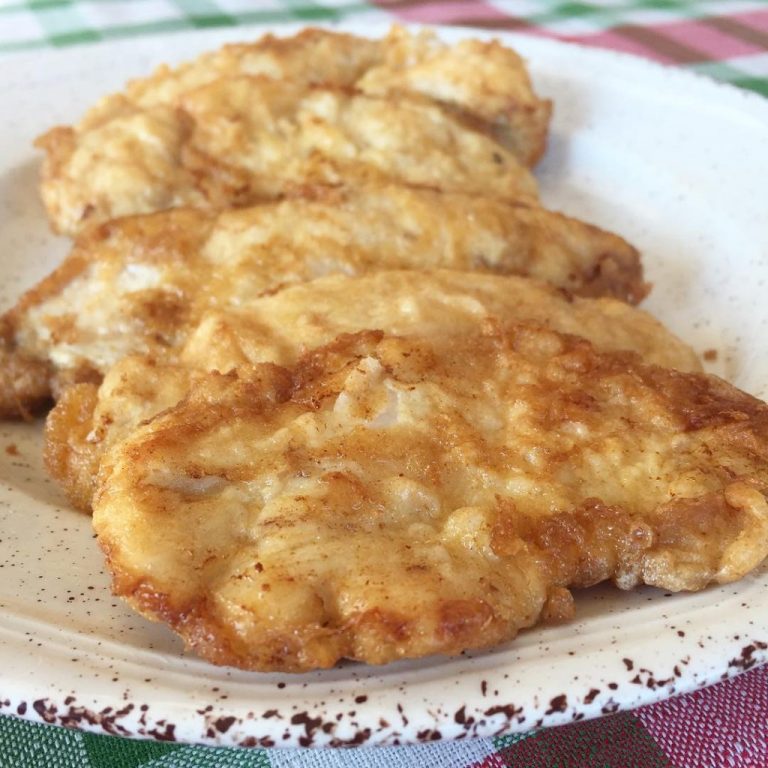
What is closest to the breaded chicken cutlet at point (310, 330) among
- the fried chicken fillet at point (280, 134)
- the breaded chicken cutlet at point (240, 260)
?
the breaded chicken cutlet at point (240, 260)

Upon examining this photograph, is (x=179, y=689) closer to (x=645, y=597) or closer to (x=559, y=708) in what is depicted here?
(x=559, y=708)

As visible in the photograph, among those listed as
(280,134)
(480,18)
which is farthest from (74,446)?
(480,18)

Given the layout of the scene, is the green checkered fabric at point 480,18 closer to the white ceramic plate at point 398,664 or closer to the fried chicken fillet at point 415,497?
the white ceramic plate at point 398,664

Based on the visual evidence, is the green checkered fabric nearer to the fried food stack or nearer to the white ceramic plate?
the white ceramic plate

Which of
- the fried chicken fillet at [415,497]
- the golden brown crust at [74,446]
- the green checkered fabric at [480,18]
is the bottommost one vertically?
the golden brown crust at [74,446]

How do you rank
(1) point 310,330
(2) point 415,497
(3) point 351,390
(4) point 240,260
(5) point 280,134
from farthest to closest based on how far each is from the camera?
(5) point 280,134 < (4) point 240,260 < (1) point 310,330 < (3) point 351,390 < (2) point 415,497

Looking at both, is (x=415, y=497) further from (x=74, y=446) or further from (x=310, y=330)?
(x=74, y=446)

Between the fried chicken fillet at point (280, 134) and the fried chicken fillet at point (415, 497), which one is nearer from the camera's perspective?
the fried chicken fillet at point (415, 497)

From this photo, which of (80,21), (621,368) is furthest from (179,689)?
(80,21)
